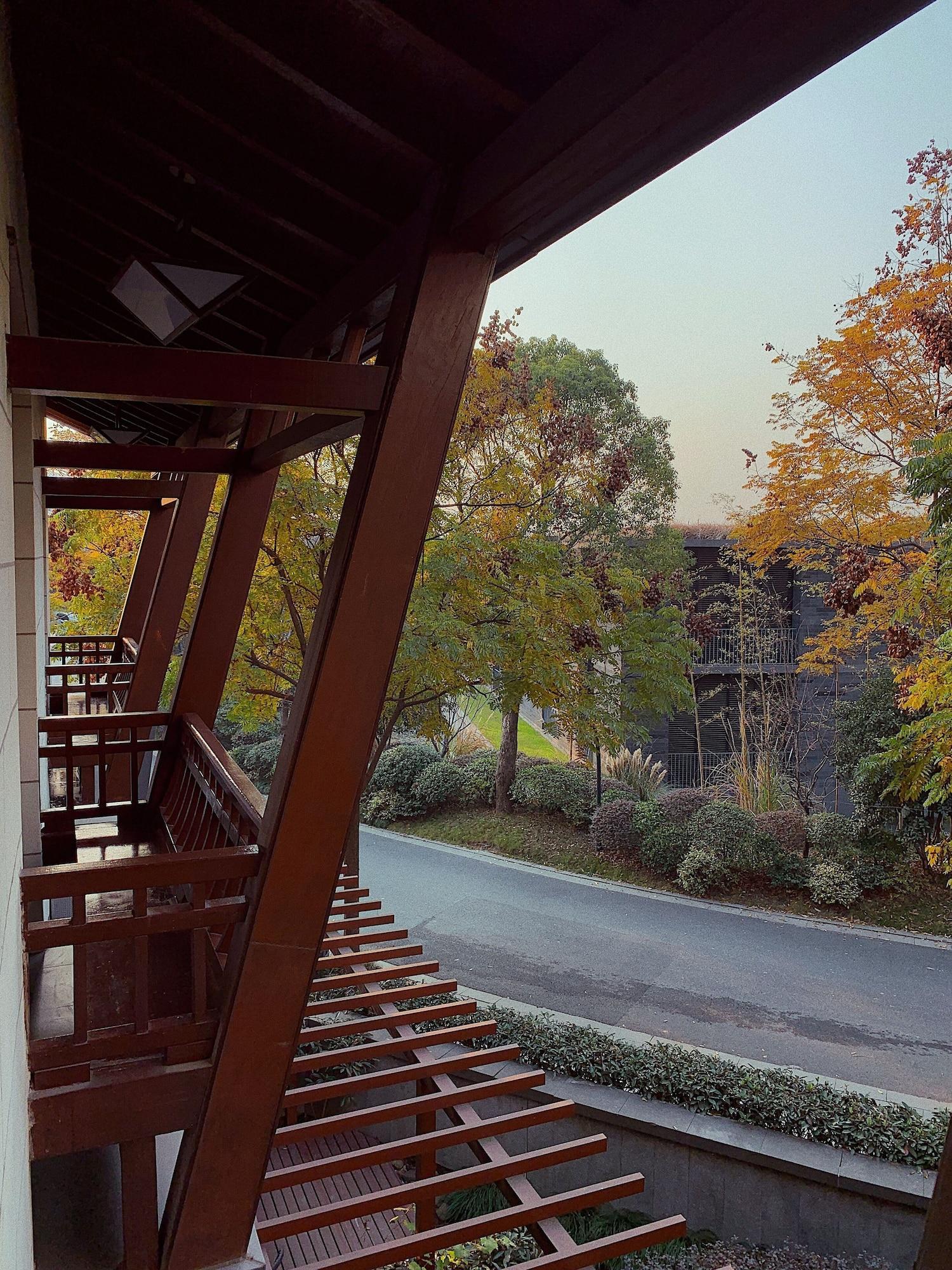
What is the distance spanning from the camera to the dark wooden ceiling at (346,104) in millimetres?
1229

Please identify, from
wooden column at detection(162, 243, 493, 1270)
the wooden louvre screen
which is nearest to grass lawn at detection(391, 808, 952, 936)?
the wooden louvre screen

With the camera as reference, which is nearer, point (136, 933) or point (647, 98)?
point (647, 98)

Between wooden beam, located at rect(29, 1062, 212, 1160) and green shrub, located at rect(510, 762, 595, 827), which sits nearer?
wooden beam, located at rect(29, 1062, 212, 1160)

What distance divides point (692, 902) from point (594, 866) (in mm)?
1381

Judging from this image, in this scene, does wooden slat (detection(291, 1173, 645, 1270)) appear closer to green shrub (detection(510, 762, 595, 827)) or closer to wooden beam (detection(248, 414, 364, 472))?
wooden beam (detection(248, 414, 364, 472))

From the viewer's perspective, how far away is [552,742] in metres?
17.0

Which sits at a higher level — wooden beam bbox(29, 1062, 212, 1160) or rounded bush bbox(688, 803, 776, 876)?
rounded bush bbox(688, 803, 776, 876)

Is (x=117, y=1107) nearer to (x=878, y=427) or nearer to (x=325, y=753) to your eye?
(x=325, y=753)

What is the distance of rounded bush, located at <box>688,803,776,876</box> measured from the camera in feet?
30.7

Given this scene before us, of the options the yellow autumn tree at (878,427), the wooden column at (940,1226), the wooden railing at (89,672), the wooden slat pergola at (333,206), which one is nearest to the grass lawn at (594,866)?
the yellow autumn tree at (878,427)

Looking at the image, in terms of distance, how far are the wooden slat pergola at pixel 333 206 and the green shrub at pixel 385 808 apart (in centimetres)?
914

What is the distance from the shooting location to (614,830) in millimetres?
10398

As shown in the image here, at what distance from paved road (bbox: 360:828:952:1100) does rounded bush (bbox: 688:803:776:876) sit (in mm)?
627

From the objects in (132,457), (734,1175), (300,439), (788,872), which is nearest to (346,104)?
(300,439)
